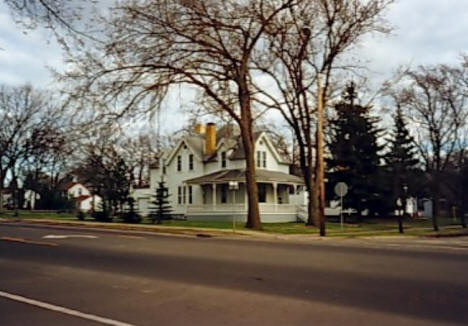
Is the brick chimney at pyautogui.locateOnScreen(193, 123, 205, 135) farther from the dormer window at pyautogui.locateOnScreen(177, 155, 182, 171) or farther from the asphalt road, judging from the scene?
the asphalt road

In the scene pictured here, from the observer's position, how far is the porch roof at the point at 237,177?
46.8 meters

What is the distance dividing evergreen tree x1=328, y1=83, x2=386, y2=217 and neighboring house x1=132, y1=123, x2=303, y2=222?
15.3 ft

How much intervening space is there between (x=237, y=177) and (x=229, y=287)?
36685 mm

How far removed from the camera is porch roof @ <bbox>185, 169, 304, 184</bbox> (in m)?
46.8

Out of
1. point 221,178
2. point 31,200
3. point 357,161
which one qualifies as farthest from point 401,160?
point 31,200

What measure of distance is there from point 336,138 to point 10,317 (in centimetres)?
4436

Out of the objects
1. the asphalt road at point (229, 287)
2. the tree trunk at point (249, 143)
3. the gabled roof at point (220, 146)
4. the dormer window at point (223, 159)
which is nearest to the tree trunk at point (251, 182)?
the tree trunk at point (249, 143)

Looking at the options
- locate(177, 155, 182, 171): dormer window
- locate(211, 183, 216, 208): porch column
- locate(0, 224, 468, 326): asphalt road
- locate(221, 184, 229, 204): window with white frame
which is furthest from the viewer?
locate(177, 155, 182, 171): dormer window

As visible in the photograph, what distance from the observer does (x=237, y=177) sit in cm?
4638

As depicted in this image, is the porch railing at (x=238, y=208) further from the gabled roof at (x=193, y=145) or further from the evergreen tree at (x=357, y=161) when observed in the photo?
the gabled roof at (x=193, y=145)

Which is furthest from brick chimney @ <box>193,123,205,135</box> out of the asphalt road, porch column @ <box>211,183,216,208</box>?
the asphalt road

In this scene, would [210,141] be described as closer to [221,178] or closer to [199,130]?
[199,130]

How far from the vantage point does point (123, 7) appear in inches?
1080

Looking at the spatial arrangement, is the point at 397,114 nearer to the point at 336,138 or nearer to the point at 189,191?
the point at 336,138
